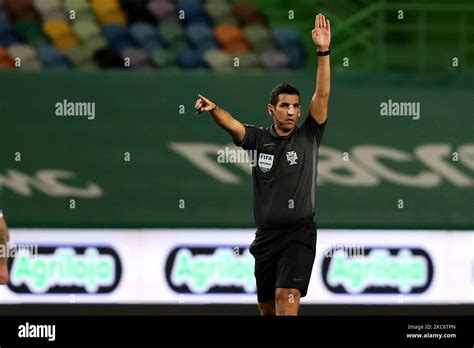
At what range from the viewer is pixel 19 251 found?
51.8 feet

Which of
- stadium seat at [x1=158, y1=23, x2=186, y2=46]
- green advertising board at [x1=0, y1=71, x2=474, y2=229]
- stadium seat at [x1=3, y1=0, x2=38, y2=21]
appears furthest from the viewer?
stadium seat at [x1=3, y1=0, x2=38, y2=21]

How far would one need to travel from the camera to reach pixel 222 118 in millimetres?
11195

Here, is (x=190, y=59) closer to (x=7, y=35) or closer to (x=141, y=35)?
(x=141, y=35)

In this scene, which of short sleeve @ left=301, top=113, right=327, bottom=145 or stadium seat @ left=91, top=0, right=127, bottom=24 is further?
stadium seat @ left=91, top=0, right=127, bottom=24

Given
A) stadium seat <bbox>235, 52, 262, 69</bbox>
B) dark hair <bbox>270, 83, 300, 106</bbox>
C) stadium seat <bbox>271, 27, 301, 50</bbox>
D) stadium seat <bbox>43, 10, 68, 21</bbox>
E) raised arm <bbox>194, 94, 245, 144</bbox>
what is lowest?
raised arm <bbox>194, 94, 245, 144</bbox>

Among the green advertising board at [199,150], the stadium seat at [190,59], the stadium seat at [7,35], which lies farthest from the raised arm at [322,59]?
the stadium seat at [7,35]

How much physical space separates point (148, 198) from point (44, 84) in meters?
1.72

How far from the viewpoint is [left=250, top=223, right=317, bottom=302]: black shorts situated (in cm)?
1127

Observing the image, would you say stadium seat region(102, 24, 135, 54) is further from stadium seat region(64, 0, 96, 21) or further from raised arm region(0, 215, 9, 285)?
raised arm region(0, 215, 9, 285)

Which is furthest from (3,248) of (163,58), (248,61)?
(248,61)

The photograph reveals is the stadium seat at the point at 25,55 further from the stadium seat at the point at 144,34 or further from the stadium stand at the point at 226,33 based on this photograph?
the stadium seat at the point at 144,34

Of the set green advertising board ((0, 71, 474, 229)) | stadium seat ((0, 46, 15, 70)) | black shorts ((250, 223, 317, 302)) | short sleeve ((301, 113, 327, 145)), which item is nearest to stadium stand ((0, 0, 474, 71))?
stadium seat ((0, 46, 15, 70))

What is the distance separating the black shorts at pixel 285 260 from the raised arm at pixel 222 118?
82 cm

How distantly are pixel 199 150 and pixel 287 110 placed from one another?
15.5 feet
